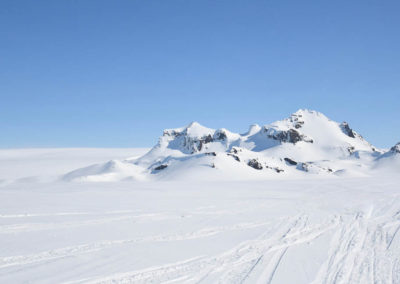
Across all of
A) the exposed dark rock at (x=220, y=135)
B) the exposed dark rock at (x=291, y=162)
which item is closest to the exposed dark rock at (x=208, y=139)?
the exposed dark rock at (x=220, y=135)

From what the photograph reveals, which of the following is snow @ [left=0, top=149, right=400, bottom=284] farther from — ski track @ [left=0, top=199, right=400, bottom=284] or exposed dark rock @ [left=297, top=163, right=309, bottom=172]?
exposed dark rock @ [left=297, top=163, right=309, bottom=172]

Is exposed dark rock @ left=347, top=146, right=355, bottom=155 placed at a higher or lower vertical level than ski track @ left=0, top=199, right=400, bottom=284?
higher

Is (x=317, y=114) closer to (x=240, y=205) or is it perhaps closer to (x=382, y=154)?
(x=382, y=154)

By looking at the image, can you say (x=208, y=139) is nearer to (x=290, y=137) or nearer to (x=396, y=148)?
(x=290, y=137)

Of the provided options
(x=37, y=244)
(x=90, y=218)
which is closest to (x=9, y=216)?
(x=90, y=218)

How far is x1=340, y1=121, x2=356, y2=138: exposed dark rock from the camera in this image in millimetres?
115188

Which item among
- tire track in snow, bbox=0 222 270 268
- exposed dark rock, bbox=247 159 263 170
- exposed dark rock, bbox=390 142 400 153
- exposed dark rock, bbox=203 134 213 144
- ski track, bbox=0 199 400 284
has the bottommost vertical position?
ski track, bbox=0 199 400 284

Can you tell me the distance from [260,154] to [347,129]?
55429 millimetres

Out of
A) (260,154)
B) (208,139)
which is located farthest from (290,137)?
(208,139)

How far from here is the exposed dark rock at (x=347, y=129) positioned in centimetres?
11519

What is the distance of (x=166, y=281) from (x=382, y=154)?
4026 inches

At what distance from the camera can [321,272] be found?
7.90m

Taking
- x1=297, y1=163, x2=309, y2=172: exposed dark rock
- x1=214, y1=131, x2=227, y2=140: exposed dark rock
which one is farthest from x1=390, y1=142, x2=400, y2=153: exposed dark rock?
x1=214, y1=131, x2=227, y2=140: exposed dark rock

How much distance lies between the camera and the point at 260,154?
80.8 metres
